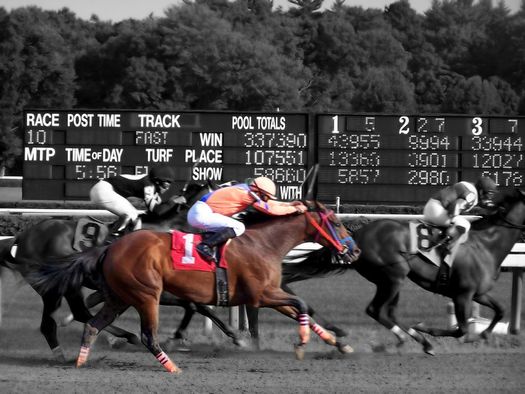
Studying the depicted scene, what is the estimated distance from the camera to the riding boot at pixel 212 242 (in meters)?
6.17

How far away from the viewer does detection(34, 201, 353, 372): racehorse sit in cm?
611

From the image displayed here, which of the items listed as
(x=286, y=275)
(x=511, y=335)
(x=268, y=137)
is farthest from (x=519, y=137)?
(x=286, y=275)

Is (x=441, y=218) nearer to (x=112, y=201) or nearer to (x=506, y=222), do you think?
(x=506, y=222)

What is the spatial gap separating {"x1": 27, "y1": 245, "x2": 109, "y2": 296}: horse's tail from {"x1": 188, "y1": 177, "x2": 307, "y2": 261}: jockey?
65 centimetres

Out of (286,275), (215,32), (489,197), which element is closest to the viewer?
(286,275)

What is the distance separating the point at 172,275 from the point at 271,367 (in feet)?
2.88

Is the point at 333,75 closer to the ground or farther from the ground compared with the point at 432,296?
farther from the ground

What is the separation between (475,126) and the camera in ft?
41.2

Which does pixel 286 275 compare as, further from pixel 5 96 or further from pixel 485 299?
pixel 5 96

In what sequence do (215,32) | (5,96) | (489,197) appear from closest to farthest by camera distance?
1. (489,197)
2. (5,96)
3. (215,32)

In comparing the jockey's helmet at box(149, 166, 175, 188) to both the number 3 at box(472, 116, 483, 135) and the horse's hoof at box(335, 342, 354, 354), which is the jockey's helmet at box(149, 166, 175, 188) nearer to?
the horse's hoof at box(335, 342, 354, 354)

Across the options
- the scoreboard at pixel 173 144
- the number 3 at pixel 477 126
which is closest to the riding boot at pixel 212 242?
the scoreboard at pixel 173 144

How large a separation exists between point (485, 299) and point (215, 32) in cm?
3922

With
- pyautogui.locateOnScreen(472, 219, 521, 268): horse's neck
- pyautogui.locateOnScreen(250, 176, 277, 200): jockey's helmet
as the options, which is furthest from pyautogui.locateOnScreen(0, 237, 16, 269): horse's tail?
pyautogui.locateOnScreen(472, 219, 521, 268): horse's neck
